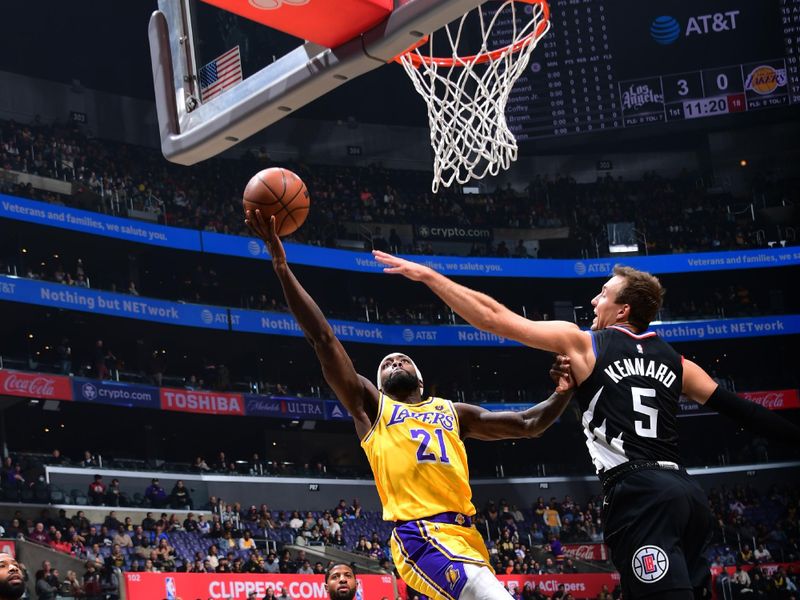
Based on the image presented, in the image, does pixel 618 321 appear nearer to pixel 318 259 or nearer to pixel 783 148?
pixel 318 259

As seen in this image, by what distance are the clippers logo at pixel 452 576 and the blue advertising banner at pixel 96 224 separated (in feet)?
71.8

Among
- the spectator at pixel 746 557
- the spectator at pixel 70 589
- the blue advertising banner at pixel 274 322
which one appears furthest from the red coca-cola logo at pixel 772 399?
the spectator at pixel 70 589

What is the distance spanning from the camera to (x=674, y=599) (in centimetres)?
331

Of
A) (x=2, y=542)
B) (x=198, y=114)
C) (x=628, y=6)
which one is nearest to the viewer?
(x=198, y=114)

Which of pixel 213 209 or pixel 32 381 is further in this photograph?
pixel 213 209

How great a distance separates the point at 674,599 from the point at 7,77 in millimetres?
30421

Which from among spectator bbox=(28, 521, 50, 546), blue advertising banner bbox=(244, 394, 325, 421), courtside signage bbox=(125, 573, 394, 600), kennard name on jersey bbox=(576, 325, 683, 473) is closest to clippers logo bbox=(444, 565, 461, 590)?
kennard name on jersey bbox=(576, 325, 683, 473)

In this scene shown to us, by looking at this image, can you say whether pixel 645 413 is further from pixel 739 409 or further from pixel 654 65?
pixel 654 65

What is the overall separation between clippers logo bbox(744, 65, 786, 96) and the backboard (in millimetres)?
26966

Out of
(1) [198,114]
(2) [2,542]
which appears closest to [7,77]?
(2) [2,542]

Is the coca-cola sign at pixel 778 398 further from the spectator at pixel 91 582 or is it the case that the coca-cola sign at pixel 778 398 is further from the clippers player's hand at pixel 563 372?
the clippers player's hand at pixel 563 372

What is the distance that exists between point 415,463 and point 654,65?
28.9m

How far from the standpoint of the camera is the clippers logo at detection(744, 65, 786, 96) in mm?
30641

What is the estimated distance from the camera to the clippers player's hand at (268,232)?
4648mm
